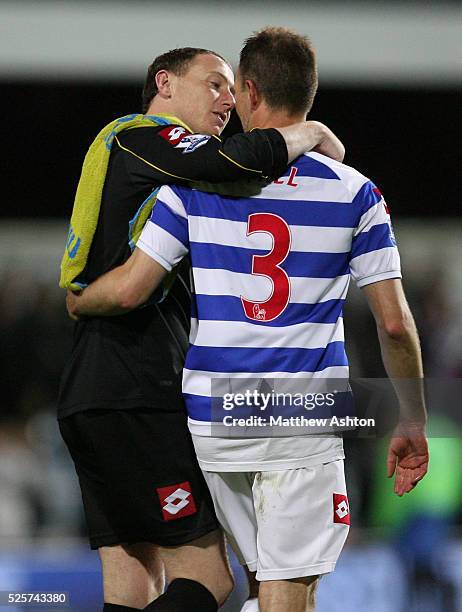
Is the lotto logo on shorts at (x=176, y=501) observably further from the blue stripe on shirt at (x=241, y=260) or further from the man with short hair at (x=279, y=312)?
the blue stripe on shirt at (x=241, y=260)

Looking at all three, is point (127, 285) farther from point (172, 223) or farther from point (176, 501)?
point (176, 501)

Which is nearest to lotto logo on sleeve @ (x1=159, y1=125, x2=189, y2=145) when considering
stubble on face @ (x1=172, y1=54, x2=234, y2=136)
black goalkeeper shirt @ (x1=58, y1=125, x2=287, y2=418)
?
black goalkeeper shirt @ (x1=58, y1=125, x2=287, y2=418)

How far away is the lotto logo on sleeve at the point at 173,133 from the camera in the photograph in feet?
7.73

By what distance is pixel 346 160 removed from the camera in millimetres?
8156

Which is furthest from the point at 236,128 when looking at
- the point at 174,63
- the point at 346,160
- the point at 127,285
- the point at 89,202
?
the point at 127,285

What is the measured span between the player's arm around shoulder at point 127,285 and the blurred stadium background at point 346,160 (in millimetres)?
2020

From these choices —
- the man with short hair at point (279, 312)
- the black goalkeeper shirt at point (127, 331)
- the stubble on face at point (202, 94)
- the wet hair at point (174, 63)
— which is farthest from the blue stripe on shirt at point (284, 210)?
the wet hair at point (174, 63)

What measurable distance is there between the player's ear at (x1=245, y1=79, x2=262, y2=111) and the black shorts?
2.58 ft

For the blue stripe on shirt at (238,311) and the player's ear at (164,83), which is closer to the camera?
the blue stripe on shirt at (238,311)

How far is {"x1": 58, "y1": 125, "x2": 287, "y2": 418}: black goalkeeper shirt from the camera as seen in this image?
239 cm

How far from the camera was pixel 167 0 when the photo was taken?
304 inches

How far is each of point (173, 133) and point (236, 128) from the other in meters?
5.72

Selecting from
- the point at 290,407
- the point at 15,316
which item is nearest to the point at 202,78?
the point at 290,407

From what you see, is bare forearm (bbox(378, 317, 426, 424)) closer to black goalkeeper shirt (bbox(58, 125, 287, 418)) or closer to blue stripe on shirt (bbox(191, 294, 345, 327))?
blue stripe on shirt (bbox(191, 294, 345, 327))
